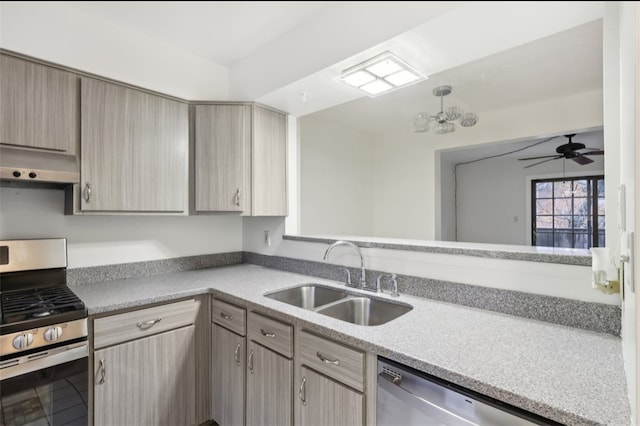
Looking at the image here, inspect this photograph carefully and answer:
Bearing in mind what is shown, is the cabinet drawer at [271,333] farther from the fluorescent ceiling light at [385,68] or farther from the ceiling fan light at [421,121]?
the ceiling fan light at [421,121]

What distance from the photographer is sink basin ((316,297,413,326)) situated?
5.30 ft

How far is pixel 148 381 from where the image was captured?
1.61m

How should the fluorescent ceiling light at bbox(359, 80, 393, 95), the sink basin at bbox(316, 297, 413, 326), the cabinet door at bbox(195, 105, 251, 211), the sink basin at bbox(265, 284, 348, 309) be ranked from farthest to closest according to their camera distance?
the cabinet door at bbox(195, 105, 251, 211)
the sink basin at bbox(265, 284, 348, 309)
the fluorescent ceiling light at bbox(359, 80, 393, 95)
the sink basin at bbox(316, 297, 413, 326)

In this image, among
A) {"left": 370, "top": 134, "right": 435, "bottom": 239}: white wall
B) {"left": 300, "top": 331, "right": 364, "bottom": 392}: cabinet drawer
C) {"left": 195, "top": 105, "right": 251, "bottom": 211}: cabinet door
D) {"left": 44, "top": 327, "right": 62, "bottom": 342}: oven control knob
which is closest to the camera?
{"left": 300, "top": 331, "right": 364, "bottom": 392}: cabinet drawer

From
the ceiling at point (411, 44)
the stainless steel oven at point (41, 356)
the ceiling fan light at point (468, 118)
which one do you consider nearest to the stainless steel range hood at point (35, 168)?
the stainless steel oven at point (41, 356)

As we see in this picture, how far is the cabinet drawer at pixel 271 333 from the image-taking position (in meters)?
1.41

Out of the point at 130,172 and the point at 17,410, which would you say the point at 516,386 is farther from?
the point at 130,172

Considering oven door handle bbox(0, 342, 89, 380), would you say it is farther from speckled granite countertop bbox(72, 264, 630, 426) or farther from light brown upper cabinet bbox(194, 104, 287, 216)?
light brown upper cabinet bbox(194, 104, 287, 216)

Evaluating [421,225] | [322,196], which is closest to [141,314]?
[322,196]

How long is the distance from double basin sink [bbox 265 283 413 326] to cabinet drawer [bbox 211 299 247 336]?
6.9 inches

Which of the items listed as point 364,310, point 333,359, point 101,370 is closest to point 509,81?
point 364,310

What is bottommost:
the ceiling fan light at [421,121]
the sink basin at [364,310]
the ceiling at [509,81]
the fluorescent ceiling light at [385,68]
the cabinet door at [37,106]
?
the sink basin at [364,310]

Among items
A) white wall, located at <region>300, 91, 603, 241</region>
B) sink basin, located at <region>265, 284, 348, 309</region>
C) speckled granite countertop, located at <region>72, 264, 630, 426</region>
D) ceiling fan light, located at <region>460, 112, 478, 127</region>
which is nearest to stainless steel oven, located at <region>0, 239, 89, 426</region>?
speckled granite countertop, located at <region>72, 264, 630, 426</region>

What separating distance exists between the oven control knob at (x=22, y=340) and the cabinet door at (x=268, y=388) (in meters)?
0.86
